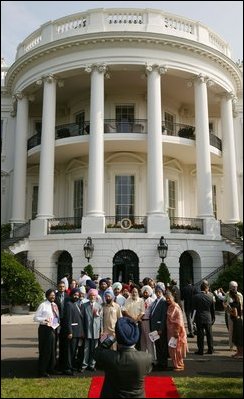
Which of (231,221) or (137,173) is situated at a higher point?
(137,173)

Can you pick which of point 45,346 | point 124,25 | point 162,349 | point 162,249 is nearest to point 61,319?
point 45,346

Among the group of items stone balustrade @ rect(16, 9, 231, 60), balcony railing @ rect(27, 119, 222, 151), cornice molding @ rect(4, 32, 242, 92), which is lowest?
balcony railing @ rect(27, 119, 222, 151)

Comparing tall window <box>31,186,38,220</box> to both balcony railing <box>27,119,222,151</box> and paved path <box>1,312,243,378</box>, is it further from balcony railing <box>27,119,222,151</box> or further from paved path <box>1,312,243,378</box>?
paved path <box>1,312,243,378</box>

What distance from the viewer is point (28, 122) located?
94.8ft

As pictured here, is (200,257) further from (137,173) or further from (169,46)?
(169,46)

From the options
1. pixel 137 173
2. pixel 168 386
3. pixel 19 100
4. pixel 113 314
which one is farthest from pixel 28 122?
pixel 168 386

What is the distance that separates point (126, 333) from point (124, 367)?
1.18 ft

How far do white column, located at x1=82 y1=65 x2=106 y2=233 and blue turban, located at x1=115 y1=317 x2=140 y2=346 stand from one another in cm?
1673

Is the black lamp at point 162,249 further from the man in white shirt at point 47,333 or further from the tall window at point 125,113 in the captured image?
the man in white shirt at point 47,333

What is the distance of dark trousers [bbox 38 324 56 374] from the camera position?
25.5 ft

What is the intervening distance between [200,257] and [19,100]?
1460 centimetres

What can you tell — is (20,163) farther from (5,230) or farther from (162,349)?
(162,349)

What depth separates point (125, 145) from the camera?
24.2 meters

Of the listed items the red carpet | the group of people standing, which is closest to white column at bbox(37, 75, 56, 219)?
the group of people standing
